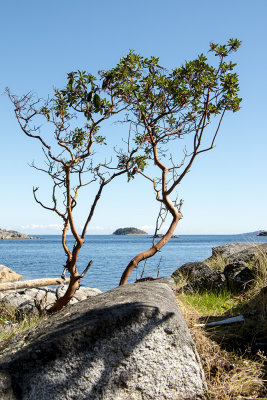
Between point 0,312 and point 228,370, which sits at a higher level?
point 228,370

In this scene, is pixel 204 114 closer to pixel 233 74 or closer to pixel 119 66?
pixel 233 74

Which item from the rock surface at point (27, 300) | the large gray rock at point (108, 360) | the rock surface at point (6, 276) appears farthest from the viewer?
the rock surface at point (6, 276)

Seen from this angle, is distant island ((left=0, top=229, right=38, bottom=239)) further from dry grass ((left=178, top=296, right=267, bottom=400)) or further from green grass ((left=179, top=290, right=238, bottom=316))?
dry grass ((left=178, top=296, right=267, bottom=400))

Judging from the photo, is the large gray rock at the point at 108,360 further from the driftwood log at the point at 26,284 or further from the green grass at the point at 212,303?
the driftwood log at the point at 26,284

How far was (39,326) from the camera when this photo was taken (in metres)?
3.44

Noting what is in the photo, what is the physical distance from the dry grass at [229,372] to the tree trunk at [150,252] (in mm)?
2635

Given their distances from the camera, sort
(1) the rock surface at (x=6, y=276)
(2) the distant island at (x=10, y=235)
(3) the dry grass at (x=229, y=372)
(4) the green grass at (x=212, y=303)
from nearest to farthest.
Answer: (3) the dry grass at (x=229, y=372) < (4) the green grass at (x=212, y=303) < (1) the rock surface at (x=6, y=276) < (2) the distant island at (x=10, y=235)

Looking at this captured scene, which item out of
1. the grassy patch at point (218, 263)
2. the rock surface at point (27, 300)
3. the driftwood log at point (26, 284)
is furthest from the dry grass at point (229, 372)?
the driftwood log at point (26, 284)

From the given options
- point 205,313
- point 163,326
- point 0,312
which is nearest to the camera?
point 163,326

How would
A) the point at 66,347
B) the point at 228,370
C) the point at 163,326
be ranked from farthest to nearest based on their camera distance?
the point at 228,370 → the point at 163,326 → the point at 66,347

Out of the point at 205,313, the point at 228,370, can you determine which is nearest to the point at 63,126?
the point at 205,313

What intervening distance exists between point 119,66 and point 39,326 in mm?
5875

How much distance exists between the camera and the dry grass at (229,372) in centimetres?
327

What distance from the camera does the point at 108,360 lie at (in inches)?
111
